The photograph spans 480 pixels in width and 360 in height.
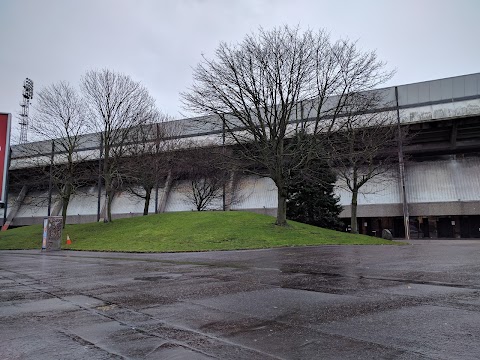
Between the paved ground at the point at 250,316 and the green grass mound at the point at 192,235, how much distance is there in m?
11.5

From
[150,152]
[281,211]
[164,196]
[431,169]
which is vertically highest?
[150,152]

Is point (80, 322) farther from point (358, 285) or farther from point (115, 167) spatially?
point (115, 167)

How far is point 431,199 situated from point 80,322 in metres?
42.2

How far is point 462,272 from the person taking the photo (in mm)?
9062

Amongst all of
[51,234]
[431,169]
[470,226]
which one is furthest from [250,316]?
[431,169]

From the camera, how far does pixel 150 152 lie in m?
37.2

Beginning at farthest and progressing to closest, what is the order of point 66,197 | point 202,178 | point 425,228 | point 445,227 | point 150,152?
point 202,178 → point 425,228 → point 445,227 → point 150,152 → point 66,197

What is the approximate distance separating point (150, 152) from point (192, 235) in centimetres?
1603

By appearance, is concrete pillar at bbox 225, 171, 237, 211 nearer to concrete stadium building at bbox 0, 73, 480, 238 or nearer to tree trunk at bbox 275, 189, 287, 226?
concrete stadium building at bbox 0, 73, 480, 238

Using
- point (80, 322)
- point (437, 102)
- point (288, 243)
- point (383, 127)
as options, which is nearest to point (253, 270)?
point (80, 322)

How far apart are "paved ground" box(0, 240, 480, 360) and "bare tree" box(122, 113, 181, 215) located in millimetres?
26730

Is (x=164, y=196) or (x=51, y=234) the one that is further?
(x=164, y=196)

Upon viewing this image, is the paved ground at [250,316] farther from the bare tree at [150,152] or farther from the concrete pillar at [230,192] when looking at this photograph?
the concrete pillar at [230,192]

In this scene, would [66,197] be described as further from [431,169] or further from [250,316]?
[431,169]
